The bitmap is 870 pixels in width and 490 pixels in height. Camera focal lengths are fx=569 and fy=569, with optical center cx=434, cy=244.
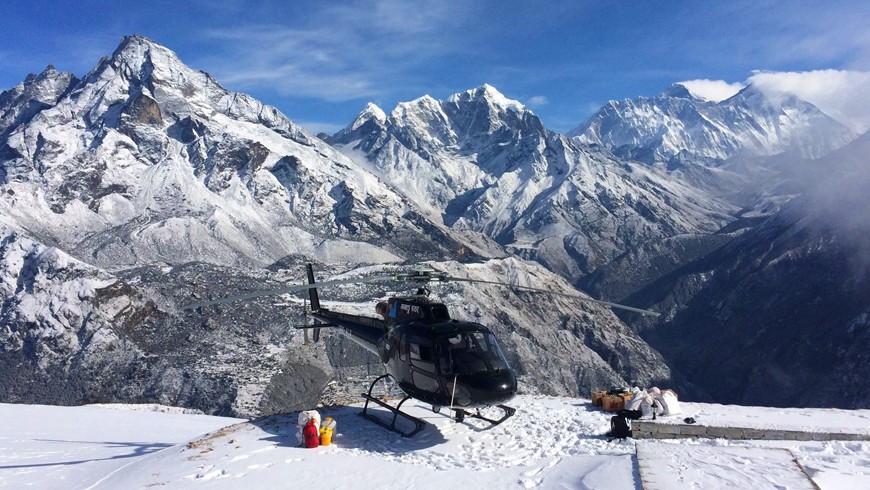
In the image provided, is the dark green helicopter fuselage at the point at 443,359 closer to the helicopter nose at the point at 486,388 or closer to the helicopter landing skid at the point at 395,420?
the helicopter nose at the point at 486,388

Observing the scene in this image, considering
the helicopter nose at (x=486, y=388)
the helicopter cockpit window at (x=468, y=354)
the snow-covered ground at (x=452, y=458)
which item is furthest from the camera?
the helicopter cockpit window at (x=468, y=354)

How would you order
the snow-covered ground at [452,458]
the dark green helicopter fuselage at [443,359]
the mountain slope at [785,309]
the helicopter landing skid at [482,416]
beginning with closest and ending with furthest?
the snow-covered ground at [452,458] → the dark green helicopter fuselage at [443,359] → the helicopter landing skid at [482,416] → the mountain slope at [785,309]

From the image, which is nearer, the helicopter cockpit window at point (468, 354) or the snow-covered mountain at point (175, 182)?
the helicopter cockpit window at point (468, 354)

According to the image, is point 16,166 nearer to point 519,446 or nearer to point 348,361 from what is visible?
point 348,361

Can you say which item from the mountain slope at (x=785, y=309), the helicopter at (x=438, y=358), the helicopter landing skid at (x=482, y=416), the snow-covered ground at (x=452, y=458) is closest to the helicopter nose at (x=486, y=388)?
the helicopter at (x=438, y=358)

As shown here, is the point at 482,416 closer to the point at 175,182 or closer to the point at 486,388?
the point at 486,388

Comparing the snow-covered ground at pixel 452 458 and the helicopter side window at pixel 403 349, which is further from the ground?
the helicopter side window at pixel 403 349

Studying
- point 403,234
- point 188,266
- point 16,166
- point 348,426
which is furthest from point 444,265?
point 16,166
